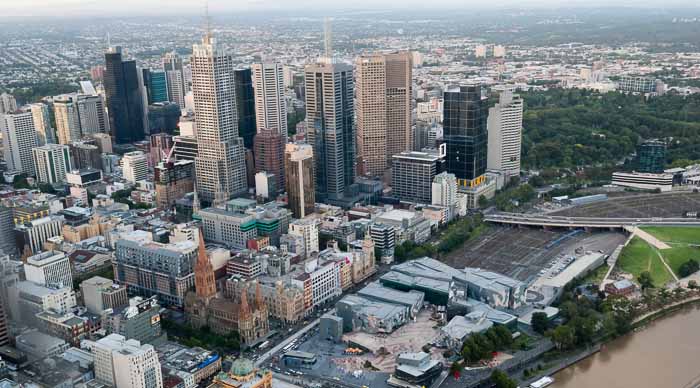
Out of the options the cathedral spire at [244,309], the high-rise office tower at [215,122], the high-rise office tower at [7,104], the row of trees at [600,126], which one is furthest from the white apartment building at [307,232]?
the high-rise office tower at [7,104]

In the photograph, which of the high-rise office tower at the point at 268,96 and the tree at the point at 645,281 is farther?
the high-rise office tower at the point at 268,96

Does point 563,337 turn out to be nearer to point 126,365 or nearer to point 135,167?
point 126,365

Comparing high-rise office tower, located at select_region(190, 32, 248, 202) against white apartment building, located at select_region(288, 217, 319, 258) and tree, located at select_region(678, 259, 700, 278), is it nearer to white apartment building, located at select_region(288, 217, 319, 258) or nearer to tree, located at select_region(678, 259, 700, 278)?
white apartment building, located at select_region(288, 217, 319, 258)

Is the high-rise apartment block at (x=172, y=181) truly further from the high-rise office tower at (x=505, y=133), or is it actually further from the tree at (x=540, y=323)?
the tree at (x=540, y=323)

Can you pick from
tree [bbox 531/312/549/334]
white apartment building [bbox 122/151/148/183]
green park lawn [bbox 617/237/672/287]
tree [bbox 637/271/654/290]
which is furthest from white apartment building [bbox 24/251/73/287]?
green park lawn [bbox 617/237/672/287]

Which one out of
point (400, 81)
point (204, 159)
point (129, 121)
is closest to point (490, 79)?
point (400, 81)

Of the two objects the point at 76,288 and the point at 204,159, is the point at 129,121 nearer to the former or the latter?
the point at 204,159

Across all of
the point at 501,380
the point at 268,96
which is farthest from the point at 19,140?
the point at 501,380
